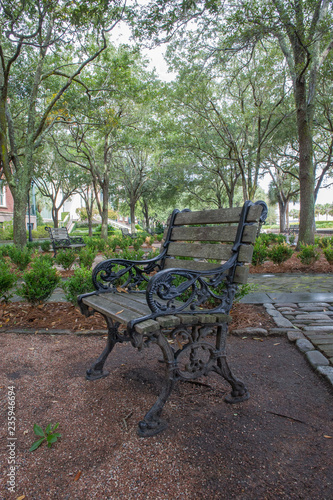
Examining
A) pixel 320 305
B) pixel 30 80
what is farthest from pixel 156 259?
pixel 30 80

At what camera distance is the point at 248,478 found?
1.52 meters

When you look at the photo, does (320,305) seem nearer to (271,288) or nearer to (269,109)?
(271,288)

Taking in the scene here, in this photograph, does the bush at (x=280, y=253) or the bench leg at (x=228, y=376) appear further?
the bush at (x=280, y=253)

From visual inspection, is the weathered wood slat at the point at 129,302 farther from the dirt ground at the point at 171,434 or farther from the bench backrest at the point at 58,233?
the bench backrest at the point at 58,233

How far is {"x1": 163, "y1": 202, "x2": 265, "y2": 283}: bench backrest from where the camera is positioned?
223 centimetres

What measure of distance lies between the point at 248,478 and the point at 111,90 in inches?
497

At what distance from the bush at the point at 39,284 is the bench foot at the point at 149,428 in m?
2.83

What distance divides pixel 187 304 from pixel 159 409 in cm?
68

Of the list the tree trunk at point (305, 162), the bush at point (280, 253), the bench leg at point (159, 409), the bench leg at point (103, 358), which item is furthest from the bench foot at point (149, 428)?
the tree trunk at point (305, 162)

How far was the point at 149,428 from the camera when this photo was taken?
6.13 feet

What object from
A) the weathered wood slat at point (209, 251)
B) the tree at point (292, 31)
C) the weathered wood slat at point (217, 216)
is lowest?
the weathered wood slat at point (209, 251)

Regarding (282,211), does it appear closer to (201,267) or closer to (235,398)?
(201,267)

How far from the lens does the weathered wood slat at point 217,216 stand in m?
2.26

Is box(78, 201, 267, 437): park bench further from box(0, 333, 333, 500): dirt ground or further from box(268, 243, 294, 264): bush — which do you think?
box(268, 243, 294, 264): bush
